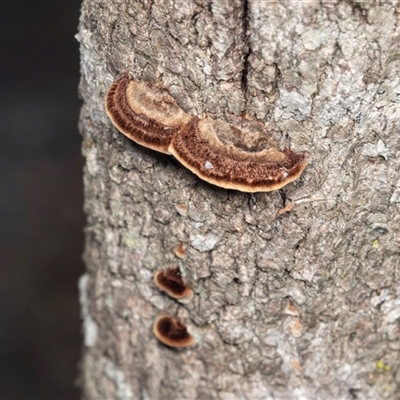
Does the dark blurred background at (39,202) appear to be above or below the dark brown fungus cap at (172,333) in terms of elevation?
above

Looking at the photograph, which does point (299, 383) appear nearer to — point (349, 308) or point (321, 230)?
point (349, 308)

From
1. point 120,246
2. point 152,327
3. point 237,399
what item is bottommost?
point 237,399

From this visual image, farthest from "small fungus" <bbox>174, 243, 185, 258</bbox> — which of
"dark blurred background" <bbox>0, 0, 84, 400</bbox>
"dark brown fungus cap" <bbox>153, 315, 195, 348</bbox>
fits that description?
"dark blurred background" <bbox>0, 0, 84, 400</bbox>

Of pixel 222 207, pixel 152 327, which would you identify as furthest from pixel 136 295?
pixel 222 207

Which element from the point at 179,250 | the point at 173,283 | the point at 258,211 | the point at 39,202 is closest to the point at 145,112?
the point at 258,211

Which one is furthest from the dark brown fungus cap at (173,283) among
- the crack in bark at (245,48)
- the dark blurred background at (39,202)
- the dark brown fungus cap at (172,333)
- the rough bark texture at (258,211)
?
the dark blurred background at (39,202)

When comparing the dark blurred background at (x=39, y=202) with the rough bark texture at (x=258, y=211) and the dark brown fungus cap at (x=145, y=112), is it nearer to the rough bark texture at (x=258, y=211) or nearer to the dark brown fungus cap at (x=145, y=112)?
the rough bark texture at (x=258, y=211)
